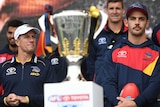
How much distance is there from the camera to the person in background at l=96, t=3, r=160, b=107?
4.78m

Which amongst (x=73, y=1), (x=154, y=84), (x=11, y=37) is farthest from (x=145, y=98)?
(x=73, y=1)

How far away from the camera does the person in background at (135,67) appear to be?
15.7ft

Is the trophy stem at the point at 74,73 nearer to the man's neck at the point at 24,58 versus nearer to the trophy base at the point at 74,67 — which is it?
the trophy base at the point at 74,67

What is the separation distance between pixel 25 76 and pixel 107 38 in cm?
93

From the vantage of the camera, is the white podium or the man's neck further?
the man's neck

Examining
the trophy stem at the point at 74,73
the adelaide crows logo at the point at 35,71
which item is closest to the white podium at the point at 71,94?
the trophy stem at the point at 74,73

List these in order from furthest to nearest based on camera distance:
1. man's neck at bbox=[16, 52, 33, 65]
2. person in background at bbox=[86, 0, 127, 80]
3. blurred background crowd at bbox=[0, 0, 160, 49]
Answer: blurred background crowd at bbox=[0, 0, 160, 49]
person in background at bbox=[86, 0, 127, 80]
man's neck at bbox=[16, 52, 33, 65]

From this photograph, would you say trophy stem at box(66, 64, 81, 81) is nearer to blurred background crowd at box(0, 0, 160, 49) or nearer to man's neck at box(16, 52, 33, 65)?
man's neck at box(16, 52, 33, 65)

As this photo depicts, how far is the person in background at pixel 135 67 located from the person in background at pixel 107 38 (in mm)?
629

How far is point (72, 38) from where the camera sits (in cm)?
425

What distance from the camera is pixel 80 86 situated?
13.2 ft

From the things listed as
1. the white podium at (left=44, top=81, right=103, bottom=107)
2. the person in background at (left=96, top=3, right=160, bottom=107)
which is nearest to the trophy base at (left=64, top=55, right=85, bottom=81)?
the white podium at (left=44, top=81, right=103, bottom=107)

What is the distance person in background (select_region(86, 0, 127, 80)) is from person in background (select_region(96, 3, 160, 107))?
0.63m

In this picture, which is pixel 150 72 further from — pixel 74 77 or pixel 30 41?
pixel 30 41
